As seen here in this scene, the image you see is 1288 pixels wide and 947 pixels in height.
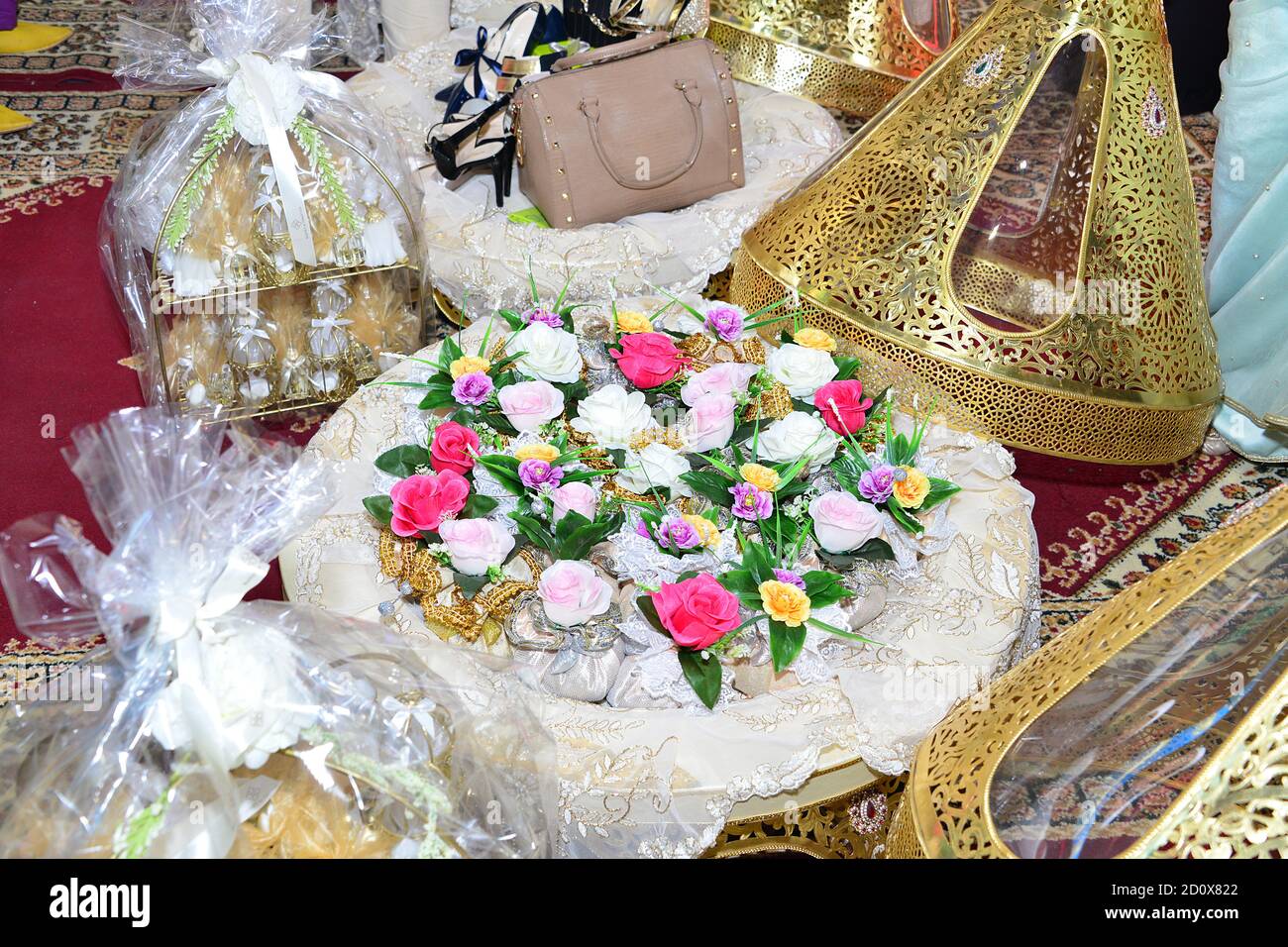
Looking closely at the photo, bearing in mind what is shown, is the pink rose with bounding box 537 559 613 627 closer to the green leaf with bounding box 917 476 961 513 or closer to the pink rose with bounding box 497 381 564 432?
the pink rose with bounding box 497 381 564 432

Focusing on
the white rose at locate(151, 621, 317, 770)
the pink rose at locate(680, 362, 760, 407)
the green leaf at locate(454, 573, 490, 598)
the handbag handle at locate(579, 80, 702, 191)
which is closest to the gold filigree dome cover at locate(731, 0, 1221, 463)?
the pink rose at locate(680, 362, 760, 407)

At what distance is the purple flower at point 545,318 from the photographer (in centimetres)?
188

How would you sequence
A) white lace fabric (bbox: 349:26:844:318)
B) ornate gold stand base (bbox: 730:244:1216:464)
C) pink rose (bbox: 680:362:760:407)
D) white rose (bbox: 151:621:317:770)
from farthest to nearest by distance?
white lace fabric (bbox: 349:26:844:318) < ornate gold stand base (bbox: 730:244:1216:464) < pink rose (bbox: 680:362:760:407) < white rose (bbox: 151:621:317:770)

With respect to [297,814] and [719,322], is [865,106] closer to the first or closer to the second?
[719,322]

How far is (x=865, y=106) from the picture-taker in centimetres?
301

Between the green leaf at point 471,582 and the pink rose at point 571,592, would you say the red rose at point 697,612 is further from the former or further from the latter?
the green leaf at point 471,582

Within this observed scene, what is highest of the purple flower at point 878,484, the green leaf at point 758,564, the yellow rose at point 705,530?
the purple flower at point 878,484

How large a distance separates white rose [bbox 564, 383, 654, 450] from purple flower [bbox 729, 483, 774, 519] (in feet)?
0.68

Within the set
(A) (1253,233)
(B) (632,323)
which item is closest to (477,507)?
(B) (632,323)

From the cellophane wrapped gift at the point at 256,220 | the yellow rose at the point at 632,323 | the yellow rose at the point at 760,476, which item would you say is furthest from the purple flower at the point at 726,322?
the cellophane wrapped gift at the point at 256,220

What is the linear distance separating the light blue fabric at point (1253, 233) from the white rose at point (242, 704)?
2.11 metres

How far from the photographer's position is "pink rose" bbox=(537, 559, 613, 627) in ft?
4.77

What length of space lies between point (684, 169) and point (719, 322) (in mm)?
695

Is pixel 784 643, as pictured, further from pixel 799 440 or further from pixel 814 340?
pixel 814 340
